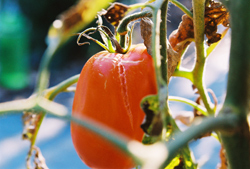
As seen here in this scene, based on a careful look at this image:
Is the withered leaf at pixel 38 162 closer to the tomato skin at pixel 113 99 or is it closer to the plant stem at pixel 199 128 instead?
the tomato skin at pixel 113 99

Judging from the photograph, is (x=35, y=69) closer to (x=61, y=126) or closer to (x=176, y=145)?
(x=61, y=126)

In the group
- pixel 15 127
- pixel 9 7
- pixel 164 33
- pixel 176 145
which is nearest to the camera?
pixel 176 145

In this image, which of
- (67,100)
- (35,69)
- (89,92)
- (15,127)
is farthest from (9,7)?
(89,92)

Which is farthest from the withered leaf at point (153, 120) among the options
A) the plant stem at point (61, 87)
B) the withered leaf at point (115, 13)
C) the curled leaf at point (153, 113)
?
the plant stem at point (61, 87)

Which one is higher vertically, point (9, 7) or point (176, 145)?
point (9, 7)

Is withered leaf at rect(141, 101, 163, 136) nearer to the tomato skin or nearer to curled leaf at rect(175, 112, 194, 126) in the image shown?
the tomato skin

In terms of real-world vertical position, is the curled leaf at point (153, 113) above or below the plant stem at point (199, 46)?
below

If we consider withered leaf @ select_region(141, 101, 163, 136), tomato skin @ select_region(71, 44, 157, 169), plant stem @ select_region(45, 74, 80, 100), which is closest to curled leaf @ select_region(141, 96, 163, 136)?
withered leaf @ select_region(141, 101, 163, 136)

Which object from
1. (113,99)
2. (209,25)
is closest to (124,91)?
(113,99)
